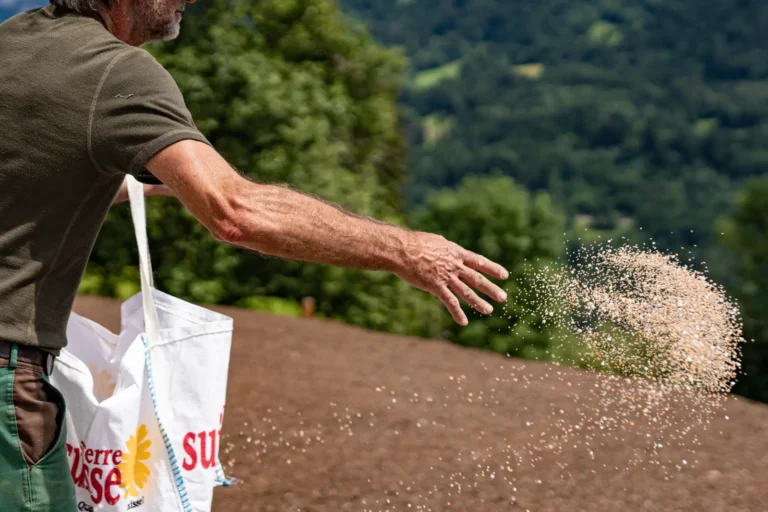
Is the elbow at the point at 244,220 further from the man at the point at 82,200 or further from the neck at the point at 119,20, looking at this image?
the neck at the point at 119,20

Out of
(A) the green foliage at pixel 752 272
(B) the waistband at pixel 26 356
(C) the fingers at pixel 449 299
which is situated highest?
(C) the fingers at pixel 449 299

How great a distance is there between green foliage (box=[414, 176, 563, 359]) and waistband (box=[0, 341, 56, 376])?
1498cm

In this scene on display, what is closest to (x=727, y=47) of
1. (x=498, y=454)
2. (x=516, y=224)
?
(x=516, y=224)

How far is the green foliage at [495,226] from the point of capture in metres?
17.2

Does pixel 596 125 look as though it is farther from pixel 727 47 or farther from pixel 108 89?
pixel 108 89

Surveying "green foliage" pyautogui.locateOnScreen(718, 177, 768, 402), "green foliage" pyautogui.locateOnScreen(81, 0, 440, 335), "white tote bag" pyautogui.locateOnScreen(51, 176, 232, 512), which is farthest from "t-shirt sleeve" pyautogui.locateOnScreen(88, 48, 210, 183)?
"green foliage" pyautogui.locateOnScreen(718, 177, 768, 402)

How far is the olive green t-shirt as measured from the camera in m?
1.54

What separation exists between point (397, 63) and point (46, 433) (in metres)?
14.2

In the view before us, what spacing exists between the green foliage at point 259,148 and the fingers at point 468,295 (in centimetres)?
969

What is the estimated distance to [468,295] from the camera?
1773mm

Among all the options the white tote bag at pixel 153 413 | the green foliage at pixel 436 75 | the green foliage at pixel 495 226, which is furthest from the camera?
the green foliage at pixel 436 75

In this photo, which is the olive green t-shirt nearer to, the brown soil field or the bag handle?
the bag handle

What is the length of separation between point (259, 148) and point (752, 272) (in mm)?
11574

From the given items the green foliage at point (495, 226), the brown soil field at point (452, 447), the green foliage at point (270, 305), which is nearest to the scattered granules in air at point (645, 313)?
the brown soil field at point (452, 447)
